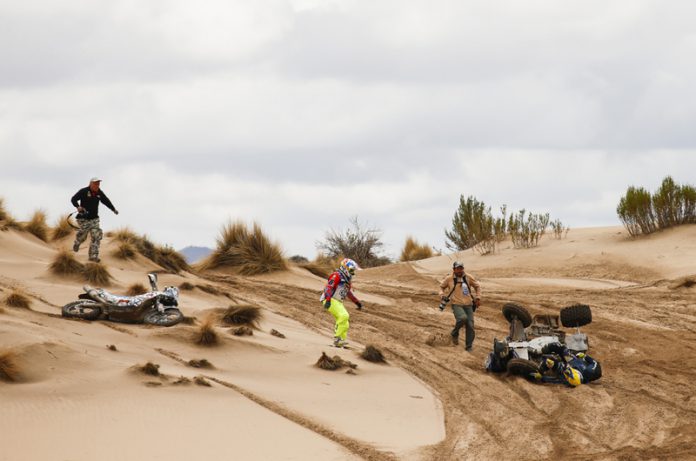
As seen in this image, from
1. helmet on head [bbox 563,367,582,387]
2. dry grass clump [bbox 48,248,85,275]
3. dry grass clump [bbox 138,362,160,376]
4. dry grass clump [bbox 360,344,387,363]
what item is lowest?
helmet on head [bbox 563,367,582,387]

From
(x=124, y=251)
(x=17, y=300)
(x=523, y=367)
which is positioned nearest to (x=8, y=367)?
(x=17, y=300)

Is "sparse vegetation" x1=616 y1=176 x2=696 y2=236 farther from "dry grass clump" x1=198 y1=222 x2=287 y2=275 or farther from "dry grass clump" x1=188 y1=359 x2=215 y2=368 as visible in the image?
"dry grass clump" x1=188 y1=359 x2=215 y2=368

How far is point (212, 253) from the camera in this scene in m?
29.7

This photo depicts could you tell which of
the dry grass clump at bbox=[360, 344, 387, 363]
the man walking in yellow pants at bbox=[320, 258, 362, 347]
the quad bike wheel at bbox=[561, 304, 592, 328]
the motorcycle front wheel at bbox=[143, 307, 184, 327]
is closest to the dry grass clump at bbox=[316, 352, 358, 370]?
the dry grass clump at bbox=[360, 344, 387, 363]

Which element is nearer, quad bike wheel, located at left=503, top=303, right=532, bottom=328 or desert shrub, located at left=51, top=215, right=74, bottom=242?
quad bike wheel, located at left=503, top=303, right=532, bottom=328

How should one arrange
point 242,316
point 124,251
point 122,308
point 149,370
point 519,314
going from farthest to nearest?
1. point 124,251
2. point 242,316
3. point 519,314
4. point 122,308
5. point 149,370

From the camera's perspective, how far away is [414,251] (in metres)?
42.0

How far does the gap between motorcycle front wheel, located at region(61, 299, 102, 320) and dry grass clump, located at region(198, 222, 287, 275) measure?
11.9 m

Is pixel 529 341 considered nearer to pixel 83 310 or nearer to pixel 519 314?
pixel 519 314

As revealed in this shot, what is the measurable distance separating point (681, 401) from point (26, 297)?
32.9ft

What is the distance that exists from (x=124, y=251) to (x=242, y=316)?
7278mm

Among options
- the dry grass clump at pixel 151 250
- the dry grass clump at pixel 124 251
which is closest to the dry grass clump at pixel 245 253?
the dry grass clump at pixel 151 250

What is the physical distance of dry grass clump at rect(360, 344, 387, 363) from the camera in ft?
55.0

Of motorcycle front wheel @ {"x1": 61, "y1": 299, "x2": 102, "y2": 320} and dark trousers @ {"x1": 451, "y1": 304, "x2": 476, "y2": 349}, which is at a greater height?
motorcycle front wheel @ {"x1": 61, "y1": 299, "x2": 102, "y2": 320}
